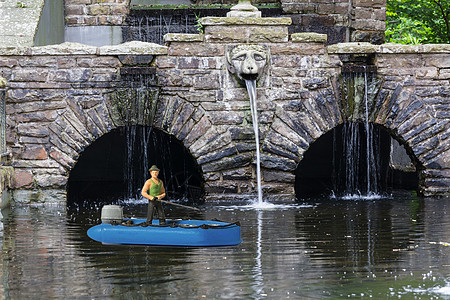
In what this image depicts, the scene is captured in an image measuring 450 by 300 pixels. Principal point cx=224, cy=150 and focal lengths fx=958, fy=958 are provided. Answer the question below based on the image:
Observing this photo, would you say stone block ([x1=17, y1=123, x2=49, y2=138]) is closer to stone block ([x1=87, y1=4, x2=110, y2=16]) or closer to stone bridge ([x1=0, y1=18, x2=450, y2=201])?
stone bridge ([x1=0, y1=18, x2=450, y2=201])

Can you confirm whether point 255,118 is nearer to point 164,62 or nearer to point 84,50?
point 164,62

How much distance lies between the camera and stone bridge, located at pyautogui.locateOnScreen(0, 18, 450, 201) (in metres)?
16.1

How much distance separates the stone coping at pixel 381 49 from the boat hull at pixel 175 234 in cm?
599

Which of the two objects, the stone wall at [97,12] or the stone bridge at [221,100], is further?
the stone wall at [97,12]

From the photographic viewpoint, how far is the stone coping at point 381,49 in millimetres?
16500

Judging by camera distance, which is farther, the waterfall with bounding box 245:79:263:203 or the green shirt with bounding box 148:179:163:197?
the waterfall with bounding box 245:79:263:203

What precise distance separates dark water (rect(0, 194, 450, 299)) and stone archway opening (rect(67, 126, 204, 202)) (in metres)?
6.02

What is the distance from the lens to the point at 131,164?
2212cm

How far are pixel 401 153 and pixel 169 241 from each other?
14.6m

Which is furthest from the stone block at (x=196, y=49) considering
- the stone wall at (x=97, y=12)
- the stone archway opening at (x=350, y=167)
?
the stone wall at (x=97, y=12)

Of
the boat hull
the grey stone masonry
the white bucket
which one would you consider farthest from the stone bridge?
the boat hull

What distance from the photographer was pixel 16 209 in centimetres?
1555

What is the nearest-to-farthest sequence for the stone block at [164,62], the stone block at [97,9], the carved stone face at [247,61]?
the carved stone face at [247,61], the stone block at [164,62], the stone block at [97,9]

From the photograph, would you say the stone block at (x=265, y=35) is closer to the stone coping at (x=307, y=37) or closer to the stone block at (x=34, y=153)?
the stone coping at (x=307, y=37)
